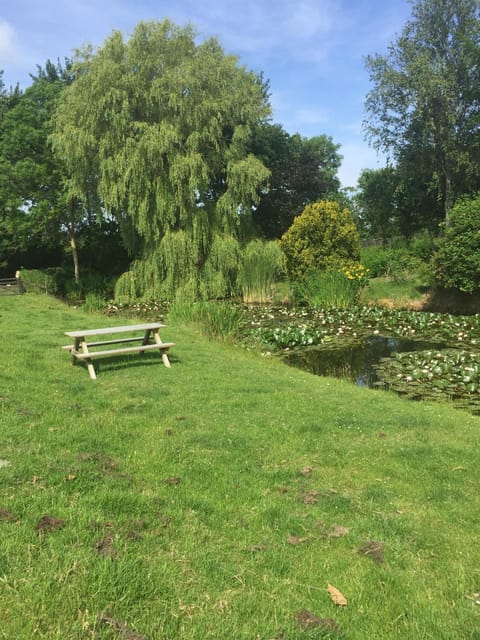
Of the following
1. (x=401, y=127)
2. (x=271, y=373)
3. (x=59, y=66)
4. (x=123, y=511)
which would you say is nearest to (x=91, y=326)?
(x=271, y=373)

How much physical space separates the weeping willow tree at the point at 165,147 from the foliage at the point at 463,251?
26.6 feet

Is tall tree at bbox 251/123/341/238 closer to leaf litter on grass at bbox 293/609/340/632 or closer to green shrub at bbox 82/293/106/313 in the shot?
green shrub at bbox 82/293/106/313

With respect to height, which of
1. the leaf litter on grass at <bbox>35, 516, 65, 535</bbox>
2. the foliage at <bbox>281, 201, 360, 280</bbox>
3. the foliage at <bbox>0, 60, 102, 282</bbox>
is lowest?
the leaf litter on grass at <bbox>35, 516, 65, 535</bbox>

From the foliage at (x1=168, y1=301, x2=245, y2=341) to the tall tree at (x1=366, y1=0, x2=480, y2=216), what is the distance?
48.5ft

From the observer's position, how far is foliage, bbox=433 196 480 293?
51.1 feet

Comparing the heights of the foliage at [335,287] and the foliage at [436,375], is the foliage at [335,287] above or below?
above

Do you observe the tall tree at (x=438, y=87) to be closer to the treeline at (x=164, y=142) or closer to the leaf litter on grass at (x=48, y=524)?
the treeline at (x=164, y=142)

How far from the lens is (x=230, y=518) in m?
3.21

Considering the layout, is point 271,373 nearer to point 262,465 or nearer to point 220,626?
point 262,465

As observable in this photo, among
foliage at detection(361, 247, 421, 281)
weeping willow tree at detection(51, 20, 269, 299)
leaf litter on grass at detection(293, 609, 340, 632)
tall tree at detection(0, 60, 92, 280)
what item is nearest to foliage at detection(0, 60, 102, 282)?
tall tree at detection(0, 60, 92, 280)

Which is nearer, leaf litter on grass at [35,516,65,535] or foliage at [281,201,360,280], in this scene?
leaf litter on grass at [35,516,65,535]

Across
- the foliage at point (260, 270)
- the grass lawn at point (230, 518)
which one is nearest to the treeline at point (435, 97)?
the foliage at point (260, 270)

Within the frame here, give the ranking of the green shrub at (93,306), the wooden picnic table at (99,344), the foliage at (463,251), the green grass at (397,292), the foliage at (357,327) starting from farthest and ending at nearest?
the green grass at (397,292) → the green shrub at (93,306) → the foliage at (463,251) → the foliage at (357,327) → the wooden picnic table at (99,344)

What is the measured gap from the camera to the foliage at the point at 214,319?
484 inches
